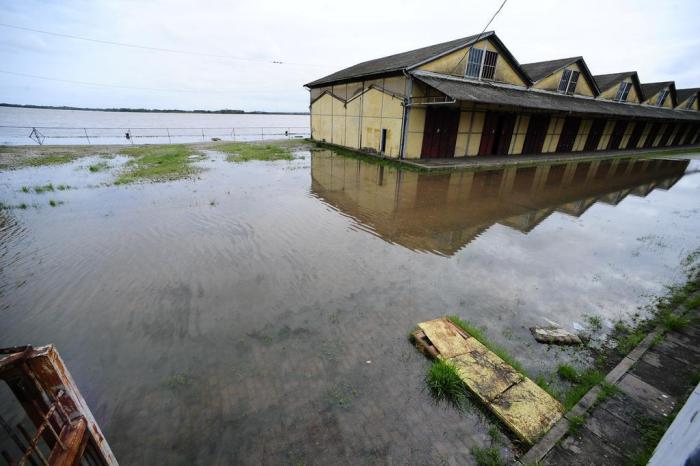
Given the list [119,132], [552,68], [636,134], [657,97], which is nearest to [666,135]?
[657,97]

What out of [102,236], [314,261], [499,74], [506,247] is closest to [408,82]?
[499,74]

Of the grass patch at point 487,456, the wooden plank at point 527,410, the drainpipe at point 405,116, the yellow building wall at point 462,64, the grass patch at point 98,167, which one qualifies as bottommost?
the grass patch at point 487,456

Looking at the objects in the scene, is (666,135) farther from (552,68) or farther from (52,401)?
(52,401)

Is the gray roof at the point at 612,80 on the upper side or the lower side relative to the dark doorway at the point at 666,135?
upper

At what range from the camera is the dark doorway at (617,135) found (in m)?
29.7

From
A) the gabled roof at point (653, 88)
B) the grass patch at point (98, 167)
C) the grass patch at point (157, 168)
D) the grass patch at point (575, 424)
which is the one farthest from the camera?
the gabled roof at point (653, 88)

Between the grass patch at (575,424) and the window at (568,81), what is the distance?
29462mm

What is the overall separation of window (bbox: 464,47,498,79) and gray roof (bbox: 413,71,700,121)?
1.98 ft

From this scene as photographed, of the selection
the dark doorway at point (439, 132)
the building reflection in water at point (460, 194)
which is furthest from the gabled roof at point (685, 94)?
the dark doorway at point (439, 132)

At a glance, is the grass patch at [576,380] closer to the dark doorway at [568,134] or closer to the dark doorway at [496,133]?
the dark doorway at [496,133]

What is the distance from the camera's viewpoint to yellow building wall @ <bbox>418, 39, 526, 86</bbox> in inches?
707

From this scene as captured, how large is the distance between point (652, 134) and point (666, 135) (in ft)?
14.8

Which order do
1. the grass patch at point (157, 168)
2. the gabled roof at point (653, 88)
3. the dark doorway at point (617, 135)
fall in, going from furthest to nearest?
1. the gabled roof at point (653, 88)
2. the dark doorway at point (617, 135)
3. the grass patch at point (157, 168)

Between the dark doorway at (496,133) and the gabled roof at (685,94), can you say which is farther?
the gabled roof at (685,94)
